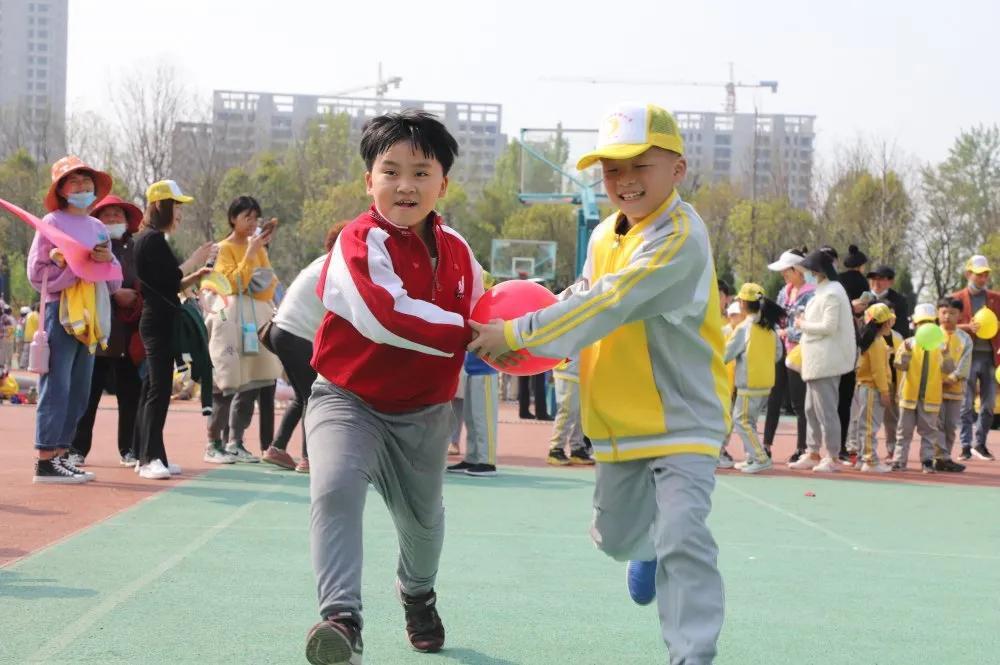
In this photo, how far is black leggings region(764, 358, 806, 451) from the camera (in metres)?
13.1

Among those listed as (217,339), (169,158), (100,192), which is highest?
(169,158)

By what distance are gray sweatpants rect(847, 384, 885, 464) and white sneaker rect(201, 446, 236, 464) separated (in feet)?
20.3

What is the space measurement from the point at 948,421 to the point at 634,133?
10073 millimetres

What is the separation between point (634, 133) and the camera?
425 cm

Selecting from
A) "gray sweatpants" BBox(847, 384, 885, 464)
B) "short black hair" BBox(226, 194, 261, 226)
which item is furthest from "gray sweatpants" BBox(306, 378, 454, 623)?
"gray sweatpants" BBox(847, 384, 885, 464)

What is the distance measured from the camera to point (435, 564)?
4.54 m

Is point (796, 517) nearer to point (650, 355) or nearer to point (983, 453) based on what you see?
point (650, 355)

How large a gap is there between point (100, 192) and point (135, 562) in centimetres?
397

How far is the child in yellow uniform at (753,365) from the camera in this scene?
11.9 metres

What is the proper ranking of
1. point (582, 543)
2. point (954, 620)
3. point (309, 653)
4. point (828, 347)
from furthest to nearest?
1. point (828, 347)
2. point (582, 543)
3. point (954, 620)
4. point (309, 653)

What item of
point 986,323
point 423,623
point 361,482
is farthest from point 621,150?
point 986,323

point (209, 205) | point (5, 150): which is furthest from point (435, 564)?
point (5, 150)

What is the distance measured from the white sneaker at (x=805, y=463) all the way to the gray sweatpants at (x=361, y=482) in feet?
28.0

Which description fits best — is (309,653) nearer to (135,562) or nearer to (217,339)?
(135,562)
